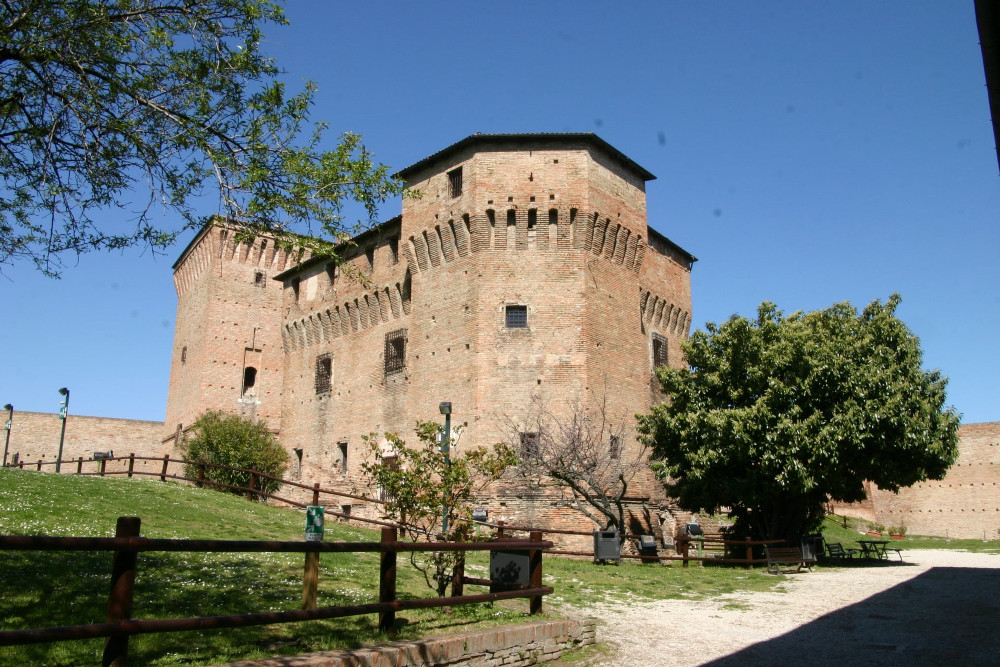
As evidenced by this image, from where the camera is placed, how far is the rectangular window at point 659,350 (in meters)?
27.5

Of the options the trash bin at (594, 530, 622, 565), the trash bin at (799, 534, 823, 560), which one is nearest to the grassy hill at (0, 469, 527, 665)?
the trash bin at (594, 530, 622, 565)

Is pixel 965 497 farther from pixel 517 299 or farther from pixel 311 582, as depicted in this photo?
pixel 311 582

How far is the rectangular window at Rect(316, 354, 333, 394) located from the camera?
3119 cm

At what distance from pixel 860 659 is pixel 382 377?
873 inches

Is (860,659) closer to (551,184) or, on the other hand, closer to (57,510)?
(57,510)

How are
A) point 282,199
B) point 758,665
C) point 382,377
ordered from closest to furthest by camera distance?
point 758,665 < point 282,199 < point 382,377

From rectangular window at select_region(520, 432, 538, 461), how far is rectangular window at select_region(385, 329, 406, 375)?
253 inches

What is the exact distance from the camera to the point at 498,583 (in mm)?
7758

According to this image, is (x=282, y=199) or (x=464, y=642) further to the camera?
(x=282, y=199)

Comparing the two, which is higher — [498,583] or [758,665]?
[498,583]

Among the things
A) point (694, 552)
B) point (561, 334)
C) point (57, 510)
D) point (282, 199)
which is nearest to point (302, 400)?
point (561, 334)

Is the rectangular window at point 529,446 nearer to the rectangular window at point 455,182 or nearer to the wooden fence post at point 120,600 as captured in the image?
the rectangular window at point 455,182

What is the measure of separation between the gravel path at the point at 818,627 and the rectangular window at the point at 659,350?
14.0 meters

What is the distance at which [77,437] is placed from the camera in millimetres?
42781
